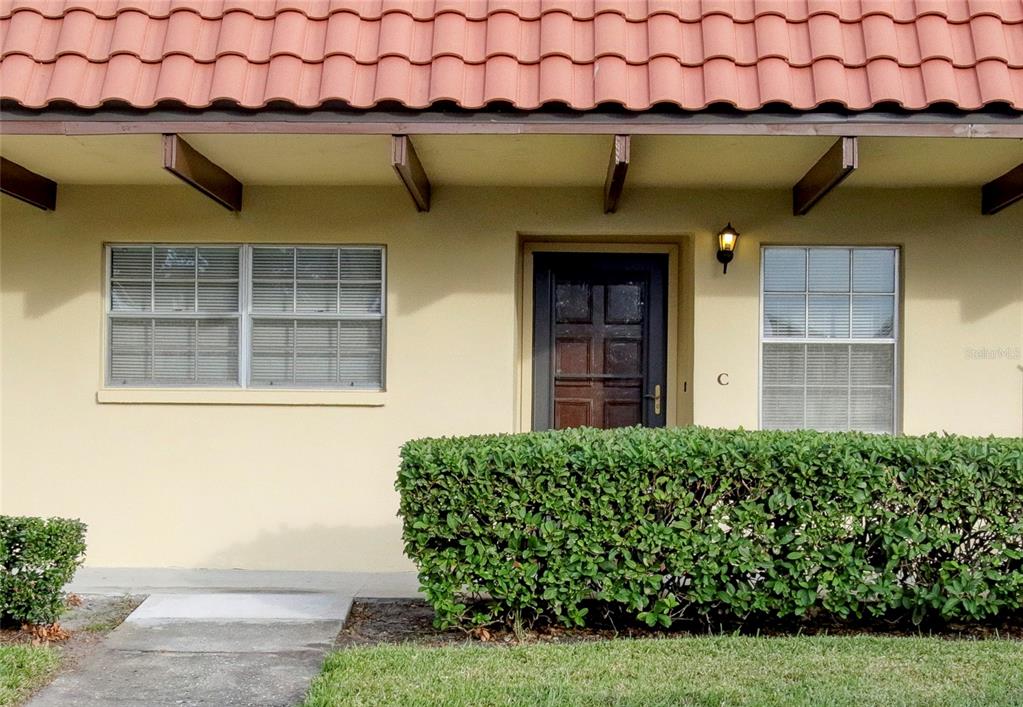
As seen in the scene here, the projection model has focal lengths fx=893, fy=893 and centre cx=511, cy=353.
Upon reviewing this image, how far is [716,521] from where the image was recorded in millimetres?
4848

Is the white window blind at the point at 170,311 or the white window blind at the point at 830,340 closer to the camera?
the white window blind at the point at 830,340

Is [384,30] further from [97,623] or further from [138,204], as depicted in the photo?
[97,623]

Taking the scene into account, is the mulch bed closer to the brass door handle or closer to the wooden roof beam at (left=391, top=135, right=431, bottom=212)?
the brass door handle

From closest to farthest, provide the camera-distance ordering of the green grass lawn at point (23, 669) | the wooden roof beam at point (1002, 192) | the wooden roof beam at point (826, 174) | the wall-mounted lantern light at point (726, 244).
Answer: the green grass lawn at point (23, 669) → the wooden roof beam at point (826, 174) → the wooden roof beam at point (1002, 192) → the wall-mounted lantern light at point (726, 244)

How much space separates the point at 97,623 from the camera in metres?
5.29

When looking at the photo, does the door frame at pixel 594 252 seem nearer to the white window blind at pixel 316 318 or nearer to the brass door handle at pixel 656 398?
the brass door handle at pixel 656 398

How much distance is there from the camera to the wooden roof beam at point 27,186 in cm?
609

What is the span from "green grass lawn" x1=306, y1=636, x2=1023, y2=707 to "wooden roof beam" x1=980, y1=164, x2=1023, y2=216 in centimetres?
303

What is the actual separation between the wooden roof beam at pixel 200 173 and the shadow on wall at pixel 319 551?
8.14ft

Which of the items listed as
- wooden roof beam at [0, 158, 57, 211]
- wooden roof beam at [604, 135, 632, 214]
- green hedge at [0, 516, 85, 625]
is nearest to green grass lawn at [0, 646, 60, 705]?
green hedge at [0, 516, 85, 625]

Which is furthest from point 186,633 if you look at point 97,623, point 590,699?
point 590,699

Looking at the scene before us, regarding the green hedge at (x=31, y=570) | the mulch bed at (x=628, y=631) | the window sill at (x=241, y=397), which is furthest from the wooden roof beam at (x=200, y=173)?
the mulch bed at (x=628, y=631)

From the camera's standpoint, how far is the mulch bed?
16.3ft

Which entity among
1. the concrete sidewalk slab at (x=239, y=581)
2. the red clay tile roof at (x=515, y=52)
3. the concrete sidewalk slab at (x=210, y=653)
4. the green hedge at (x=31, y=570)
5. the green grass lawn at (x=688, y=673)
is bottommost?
the concrete sidewalk slab at (x=239, y=581)
